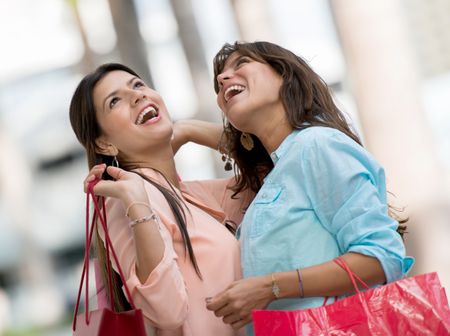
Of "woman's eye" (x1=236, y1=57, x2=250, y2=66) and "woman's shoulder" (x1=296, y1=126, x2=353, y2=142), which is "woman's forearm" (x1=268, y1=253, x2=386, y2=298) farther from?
"woman's eye" (x1=236, y1=57, x2=250, y2=66)

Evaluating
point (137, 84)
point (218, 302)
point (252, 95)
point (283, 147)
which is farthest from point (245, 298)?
point (137, 84)

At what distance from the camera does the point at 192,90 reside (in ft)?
19.3

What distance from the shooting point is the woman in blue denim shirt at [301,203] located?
1473 mm

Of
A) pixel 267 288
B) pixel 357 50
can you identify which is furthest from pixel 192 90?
pixel 267 288

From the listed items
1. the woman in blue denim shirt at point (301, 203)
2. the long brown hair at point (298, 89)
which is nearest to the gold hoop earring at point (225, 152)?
the long brown hair at point (298, 89)

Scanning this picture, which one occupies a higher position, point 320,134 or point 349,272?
point 320,134

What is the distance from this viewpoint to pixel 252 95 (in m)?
1.77

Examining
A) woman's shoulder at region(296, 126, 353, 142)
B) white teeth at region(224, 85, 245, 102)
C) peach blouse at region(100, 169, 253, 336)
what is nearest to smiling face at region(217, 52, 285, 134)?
white teeth at region(224, 85, 245, 102)

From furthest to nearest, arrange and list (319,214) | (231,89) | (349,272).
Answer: (231,89) < (319,214) < (349,272)

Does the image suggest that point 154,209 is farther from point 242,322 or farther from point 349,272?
point 349,272

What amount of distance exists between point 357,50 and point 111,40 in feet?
7.58

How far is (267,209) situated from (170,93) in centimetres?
545

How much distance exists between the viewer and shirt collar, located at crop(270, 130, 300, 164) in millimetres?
1690

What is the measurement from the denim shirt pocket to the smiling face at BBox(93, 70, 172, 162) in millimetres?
402
